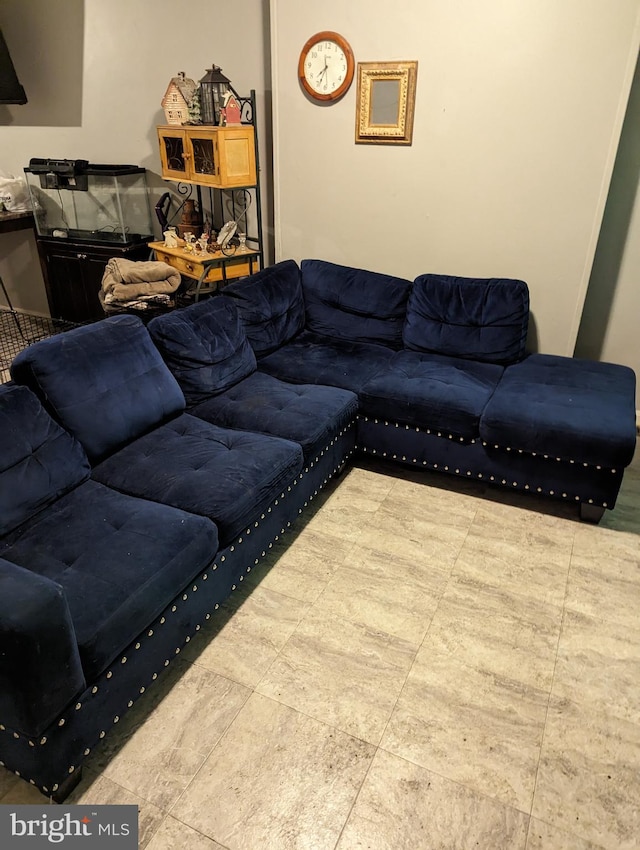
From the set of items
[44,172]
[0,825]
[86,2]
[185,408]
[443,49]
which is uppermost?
[86,2]

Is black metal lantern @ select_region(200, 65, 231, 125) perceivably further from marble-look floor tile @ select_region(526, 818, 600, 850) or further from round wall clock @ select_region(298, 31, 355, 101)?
marble-look floor tile @ select_region(526, 818, 600, 850)

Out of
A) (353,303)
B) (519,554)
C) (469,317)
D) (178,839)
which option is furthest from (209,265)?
(178,839)

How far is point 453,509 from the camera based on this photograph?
2680mm

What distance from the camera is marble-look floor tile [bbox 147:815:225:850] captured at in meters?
1.42

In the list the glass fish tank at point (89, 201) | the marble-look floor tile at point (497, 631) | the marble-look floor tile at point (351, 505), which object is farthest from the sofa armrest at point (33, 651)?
the glass fish tank at point (89, 201)

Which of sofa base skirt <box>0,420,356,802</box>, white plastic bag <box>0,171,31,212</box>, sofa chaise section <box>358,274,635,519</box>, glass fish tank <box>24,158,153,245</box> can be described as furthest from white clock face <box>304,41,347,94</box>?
white plastic bag <box>0,171,31,212</box>

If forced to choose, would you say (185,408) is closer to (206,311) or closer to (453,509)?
(206,311)

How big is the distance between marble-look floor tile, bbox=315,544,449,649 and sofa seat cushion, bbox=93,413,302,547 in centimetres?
44

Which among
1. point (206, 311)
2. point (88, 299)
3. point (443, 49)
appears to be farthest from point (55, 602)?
point (88, 299)

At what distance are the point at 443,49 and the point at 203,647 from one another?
2936 mm

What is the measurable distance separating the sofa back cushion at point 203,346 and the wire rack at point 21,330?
1.97 metres

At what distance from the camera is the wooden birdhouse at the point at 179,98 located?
3.25 metres

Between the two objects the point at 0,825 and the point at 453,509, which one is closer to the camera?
the point at 0,825

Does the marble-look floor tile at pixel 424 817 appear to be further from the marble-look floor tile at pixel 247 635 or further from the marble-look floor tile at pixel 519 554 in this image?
the marble-look floor tile at pixel 519 554
